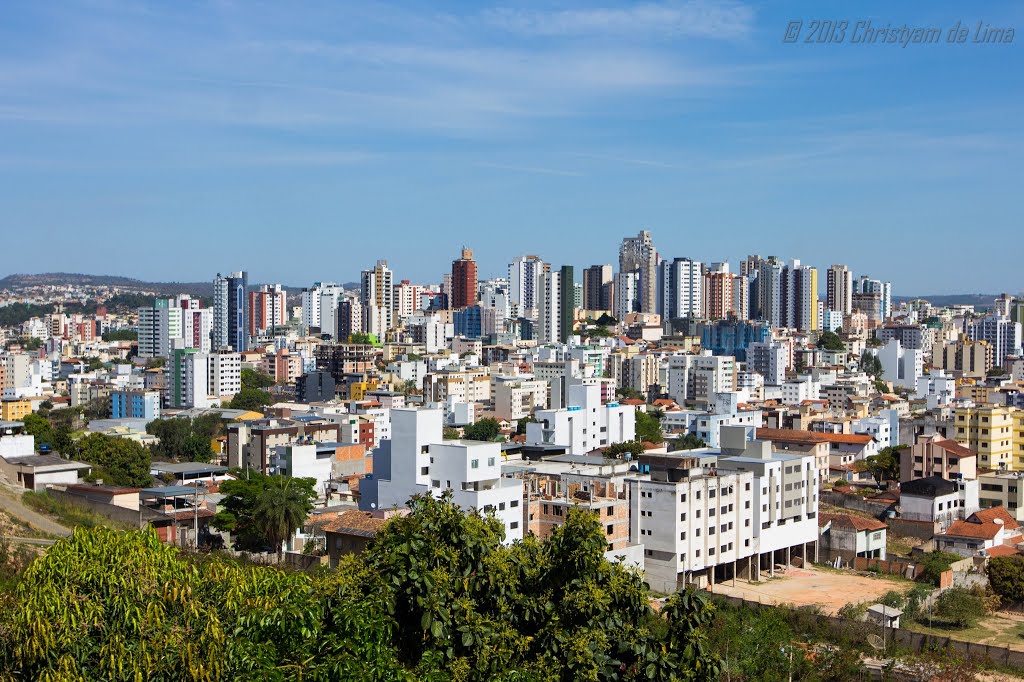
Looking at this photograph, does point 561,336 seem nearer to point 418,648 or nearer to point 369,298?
point 369,298

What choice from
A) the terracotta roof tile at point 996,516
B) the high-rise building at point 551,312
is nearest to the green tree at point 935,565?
the terracotta roof tile at point 996,516

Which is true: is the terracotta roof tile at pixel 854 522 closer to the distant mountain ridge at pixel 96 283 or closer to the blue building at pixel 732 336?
the blue building at pixel 732 336

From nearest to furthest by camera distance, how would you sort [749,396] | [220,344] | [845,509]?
[845,509], [749,396], [220,344]

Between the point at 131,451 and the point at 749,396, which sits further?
the point at 749,396

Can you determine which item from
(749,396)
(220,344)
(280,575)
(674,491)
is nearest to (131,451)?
(674,491)

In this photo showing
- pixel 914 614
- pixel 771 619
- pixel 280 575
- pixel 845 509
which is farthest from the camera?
pixel 845 509

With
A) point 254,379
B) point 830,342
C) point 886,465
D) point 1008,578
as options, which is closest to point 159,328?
point 254,379

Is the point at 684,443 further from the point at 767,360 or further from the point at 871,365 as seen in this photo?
the point at 871,365
